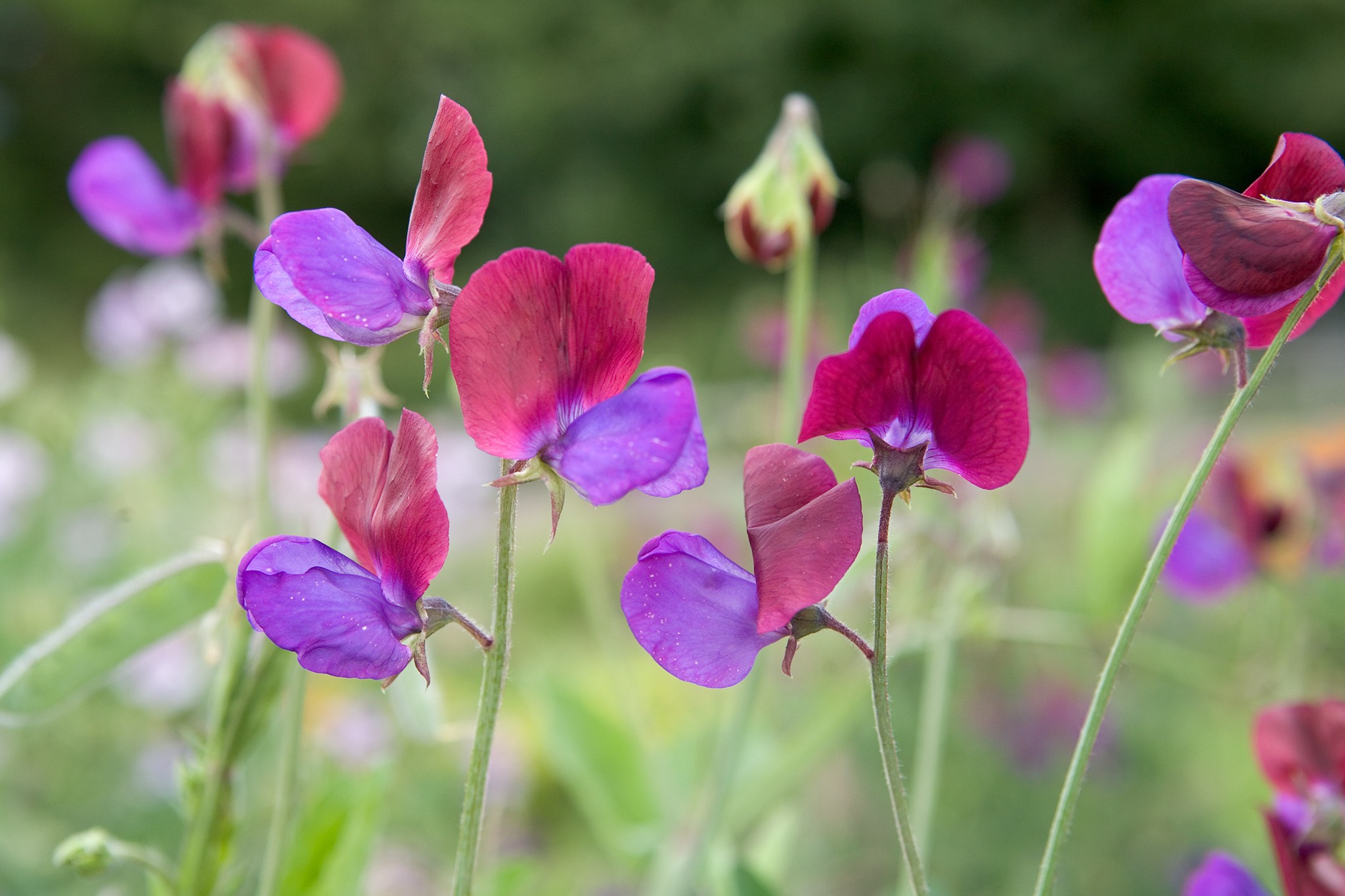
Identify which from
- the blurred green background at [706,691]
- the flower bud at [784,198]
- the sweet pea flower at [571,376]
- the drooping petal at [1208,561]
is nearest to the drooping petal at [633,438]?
the sweet pea flower at [571,376]

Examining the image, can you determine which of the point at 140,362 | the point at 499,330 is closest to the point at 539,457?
the point at 499,330

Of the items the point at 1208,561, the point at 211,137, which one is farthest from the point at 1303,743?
the point at 211,137

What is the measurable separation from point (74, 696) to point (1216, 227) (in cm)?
52

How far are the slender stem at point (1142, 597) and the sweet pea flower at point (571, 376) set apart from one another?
138mm

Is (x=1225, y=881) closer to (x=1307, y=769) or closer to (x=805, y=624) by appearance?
(x=1307, y=769)

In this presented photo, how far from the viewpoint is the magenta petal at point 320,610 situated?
37cm

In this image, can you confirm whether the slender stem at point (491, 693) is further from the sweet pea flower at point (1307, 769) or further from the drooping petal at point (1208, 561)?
the drooping petal at point (1208, 561)

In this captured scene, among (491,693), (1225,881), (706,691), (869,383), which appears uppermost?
(869,383)

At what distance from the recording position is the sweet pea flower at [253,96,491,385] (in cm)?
37

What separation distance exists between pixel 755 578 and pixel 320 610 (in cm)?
15

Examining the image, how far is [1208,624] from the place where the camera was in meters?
2.44

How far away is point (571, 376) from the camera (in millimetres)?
378

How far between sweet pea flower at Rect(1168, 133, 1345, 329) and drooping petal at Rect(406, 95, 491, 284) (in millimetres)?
226

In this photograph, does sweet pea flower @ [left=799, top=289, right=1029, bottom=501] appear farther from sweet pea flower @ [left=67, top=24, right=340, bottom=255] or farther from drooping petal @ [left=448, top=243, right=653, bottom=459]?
sweet pea flower @ [left=67, top=24, right=340, bottom=255]
